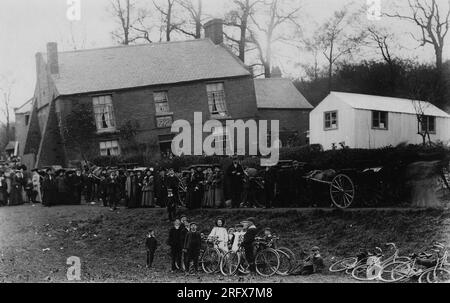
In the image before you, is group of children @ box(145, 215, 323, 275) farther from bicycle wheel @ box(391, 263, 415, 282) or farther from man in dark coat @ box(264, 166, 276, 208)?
man in dark coat @ box(264, 166, 276, 208)

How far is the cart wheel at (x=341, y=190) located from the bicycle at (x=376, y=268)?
3.39m

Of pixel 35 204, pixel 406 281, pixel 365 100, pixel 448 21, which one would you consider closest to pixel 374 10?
pixel 448 21

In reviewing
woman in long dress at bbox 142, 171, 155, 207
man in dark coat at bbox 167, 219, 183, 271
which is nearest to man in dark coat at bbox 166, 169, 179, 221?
woman in long dress at bbox 142, 171, 155, 207

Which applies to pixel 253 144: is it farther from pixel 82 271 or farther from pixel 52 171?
pixel 82 271

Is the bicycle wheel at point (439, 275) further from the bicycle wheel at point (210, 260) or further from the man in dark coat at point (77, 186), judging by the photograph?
the man in dark coat at point (77, 186)

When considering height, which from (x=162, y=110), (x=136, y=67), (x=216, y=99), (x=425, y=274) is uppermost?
(x=136, y=67)

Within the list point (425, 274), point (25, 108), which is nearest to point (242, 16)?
point (425, 274)

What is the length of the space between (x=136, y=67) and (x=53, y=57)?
175 inches

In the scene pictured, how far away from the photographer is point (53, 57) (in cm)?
2931

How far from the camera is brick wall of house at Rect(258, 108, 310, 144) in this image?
3294cm

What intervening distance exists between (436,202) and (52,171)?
14.9m

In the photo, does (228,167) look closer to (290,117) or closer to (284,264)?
(284,264)

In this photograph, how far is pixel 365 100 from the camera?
27469 mm

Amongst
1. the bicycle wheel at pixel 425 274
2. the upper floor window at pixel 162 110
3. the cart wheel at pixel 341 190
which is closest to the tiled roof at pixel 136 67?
the upper floor window at pixel 162 110
